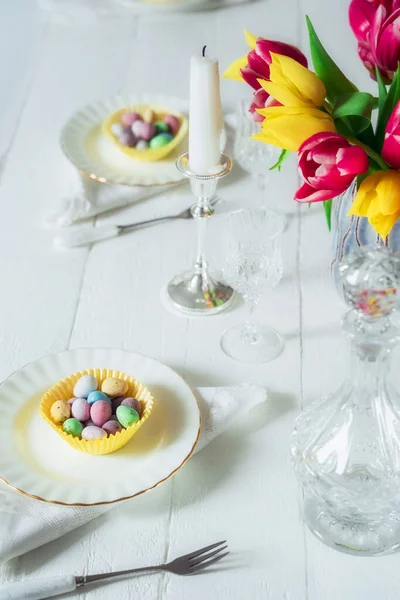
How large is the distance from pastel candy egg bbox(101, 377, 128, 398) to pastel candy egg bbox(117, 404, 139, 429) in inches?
1.3

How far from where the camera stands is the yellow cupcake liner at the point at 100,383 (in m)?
0.96

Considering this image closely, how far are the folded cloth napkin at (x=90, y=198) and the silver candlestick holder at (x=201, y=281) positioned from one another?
0.20 m

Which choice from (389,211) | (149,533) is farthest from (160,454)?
(389,211)

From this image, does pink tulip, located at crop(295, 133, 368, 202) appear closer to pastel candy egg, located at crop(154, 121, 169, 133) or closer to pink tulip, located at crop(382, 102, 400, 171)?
pink tulip, located at crop(382, 102, 400, 171)

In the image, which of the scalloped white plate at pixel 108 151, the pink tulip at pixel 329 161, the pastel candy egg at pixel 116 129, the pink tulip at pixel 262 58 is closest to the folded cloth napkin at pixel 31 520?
the pink tulip at pixel 329 161

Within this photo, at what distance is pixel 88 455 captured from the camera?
97cm

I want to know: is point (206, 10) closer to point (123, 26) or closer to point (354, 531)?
point (123, 26)

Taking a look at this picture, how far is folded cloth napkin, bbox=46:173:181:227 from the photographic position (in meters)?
1.38

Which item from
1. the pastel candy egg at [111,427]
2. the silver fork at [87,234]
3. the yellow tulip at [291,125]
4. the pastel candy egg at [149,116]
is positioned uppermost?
the yellow tulip at [291,125]

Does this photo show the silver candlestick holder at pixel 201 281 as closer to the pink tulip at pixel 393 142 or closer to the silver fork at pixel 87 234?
the silver fork at pixel 87 234

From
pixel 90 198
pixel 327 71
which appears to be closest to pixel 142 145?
pixel 90 198

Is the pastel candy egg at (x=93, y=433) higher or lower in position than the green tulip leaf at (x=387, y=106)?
lower

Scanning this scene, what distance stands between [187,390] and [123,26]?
1.21 m

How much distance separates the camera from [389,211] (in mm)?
922
